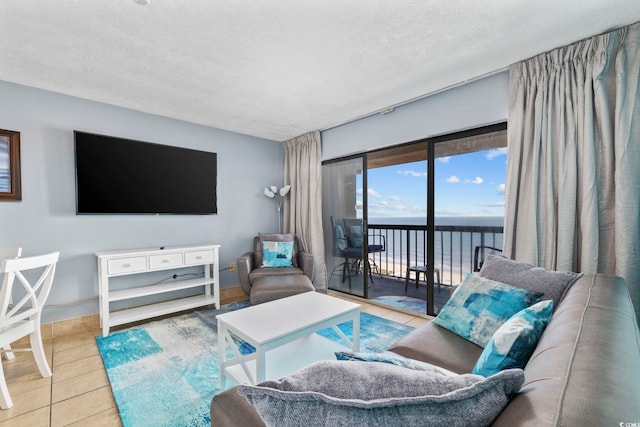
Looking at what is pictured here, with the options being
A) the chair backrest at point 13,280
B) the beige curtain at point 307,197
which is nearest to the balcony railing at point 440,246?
the beige curtain at point 307,197

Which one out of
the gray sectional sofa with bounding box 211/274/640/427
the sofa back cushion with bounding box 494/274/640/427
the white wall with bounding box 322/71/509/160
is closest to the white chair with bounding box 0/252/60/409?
the gray sectional sofa with bounding box 211/274/640/427

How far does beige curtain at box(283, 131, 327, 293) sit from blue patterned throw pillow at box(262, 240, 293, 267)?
0.40 metres

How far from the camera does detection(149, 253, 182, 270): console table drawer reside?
2.82 meters

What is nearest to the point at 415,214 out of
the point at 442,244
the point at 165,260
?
the point at 442,244

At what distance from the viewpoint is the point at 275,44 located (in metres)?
1.89

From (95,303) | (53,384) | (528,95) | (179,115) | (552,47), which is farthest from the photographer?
(179,115)

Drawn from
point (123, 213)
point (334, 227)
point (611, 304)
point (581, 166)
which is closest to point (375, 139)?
point (334, 227)

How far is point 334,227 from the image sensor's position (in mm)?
4008

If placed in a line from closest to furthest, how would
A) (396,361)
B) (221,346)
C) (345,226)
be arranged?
(396,361) < (221,346) < (345,226)

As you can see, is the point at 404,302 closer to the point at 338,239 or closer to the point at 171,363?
the point at 338,239

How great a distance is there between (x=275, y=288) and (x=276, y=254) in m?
0.74

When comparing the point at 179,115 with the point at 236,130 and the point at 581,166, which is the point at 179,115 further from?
the point at 581,166

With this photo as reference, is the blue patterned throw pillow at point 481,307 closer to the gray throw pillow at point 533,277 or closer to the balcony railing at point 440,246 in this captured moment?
the gray throw pillow at point 533,277

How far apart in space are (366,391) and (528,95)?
2.57 metres
